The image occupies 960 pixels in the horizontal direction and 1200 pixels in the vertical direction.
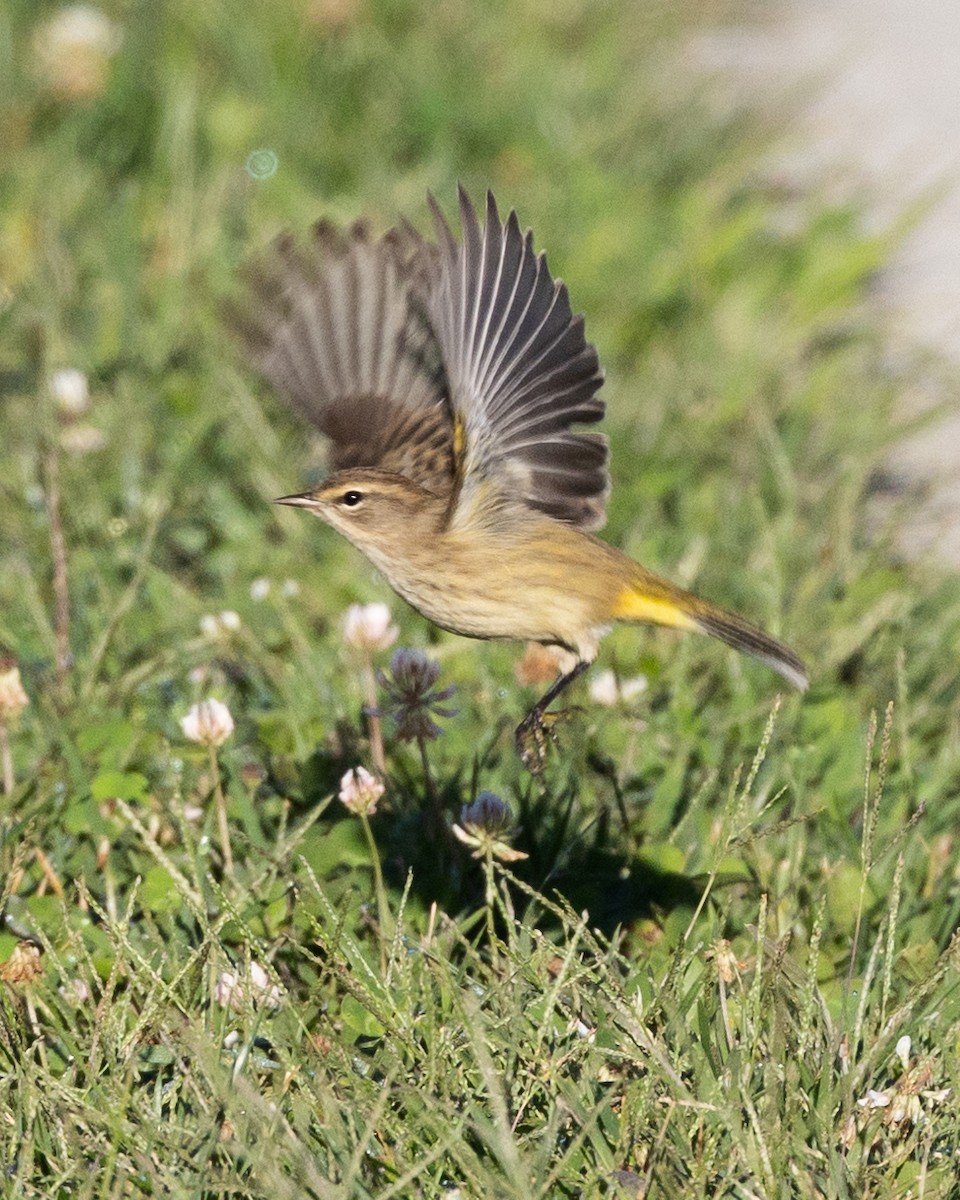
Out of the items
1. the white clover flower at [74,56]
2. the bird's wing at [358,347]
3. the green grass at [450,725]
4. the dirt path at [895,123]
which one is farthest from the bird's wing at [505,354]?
the white clover flower at [74,56]

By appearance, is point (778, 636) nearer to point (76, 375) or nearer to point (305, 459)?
point (305, 459)

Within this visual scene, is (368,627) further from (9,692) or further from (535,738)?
(9,692)

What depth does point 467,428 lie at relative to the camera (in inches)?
141

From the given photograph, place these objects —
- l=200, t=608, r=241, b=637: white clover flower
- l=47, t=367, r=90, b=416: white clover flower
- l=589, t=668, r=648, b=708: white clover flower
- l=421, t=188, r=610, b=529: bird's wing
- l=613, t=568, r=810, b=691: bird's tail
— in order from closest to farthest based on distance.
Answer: l=421, t=188, r=610, b=529: bird's wing
l=613, t=568, r=810, b=691: bird's tail
l=589, t=668, r=648, b=708: white clover flower
l=200, t=608, r=241, b=637: white clover flower
l=47, t=367, r=90, b=416: white clover flower

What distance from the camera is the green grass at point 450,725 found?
2953 millimetres

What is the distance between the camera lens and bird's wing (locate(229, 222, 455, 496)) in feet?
14.0

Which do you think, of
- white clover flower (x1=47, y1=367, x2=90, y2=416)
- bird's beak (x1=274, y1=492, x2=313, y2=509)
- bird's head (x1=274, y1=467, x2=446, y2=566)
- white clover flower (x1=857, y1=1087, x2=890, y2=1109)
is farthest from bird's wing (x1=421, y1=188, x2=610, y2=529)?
white clover flower (x1=47, y1=367, x2=90, y2=416)

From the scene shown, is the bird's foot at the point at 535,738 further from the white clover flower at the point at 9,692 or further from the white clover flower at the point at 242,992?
the white clover flower at the point at 9,692

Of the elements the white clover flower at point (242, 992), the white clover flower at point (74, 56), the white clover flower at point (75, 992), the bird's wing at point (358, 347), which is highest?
the white clover flower at point (74, 56)

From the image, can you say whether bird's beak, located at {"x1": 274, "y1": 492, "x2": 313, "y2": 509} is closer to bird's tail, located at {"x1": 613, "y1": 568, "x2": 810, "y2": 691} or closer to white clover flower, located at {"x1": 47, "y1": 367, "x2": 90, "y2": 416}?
bird's tail, located at {"x1": 613, "y1": 568, "x2": 810, "y2": 691}

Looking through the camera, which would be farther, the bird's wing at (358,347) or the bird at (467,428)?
the bird's wing at (358,347)

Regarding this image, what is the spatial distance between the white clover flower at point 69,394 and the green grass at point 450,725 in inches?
2.8

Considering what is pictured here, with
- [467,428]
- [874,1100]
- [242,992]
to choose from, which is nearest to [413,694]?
[467,428]

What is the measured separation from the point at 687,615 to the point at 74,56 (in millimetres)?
4600
